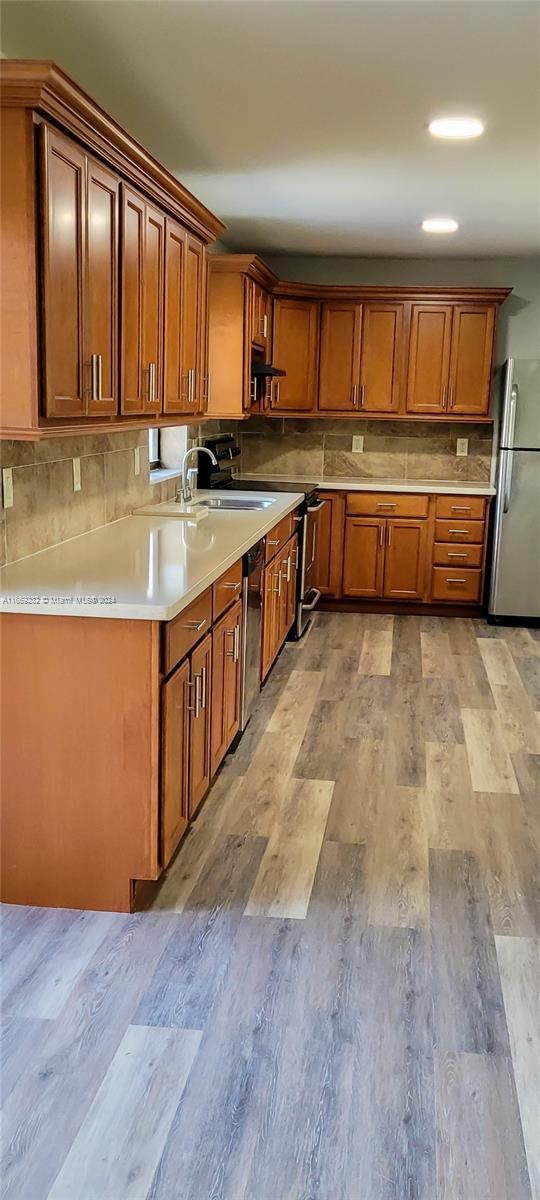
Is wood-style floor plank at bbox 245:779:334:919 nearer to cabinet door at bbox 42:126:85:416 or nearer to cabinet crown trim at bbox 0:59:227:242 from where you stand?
cabinet door at bbox 42:126:85:416

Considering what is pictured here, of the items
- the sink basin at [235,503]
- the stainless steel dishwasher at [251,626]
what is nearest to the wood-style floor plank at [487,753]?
the stainless steel dishwasher at [251,626]

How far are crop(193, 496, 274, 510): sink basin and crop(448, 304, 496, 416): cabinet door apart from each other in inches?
81.5

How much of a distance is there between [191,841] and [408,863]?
0.69 meters

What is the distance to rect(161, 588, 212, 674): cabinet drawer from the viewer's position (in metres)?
2.60

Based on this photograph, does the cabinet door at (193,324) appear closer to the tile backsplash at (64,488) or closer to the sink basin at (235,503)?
the tile backsplash at (64,488)

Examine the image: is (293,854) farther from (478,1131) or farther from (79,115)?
(79,115)

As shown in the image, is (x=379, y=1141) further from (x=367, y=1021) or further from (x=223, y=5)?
(x=223, y=5)

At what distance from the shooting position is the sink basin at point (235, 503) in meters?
5.04

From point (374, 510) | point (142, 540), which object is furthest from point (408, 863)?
point (374, 510)

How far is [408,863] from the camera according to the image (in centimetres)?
307

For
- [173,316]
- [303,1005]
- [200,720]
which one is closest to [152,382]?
[173,316]

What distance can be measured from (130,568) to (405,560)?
12.6ft

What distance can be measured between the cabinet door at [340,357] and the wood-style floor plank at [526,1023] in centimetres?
459

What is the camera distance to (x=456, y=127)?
134 inches
